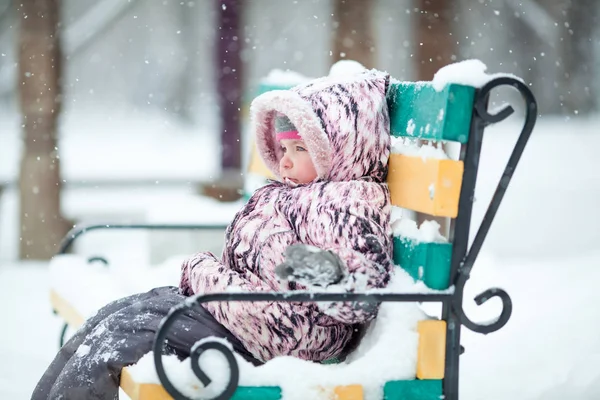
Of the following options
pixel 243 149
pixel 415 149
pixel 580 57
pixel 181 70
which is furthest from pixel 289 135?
pixel 181 70

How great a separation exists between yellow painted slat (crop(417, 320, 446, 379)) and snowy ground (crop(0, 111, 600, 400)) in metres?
1.29

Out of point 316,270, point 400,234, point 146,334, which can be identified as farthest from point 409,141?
point 146,334

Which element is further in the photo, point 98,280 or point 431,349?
point 98,280

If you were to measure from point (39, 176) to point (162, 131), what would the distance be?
23.9m

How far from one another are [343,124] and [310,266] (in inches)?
21.7

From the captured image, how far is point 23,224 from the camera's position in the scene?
7586 mm

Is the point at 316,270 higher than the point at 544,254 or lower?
higher

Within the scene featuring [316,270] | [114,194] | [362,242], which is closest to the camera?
[316,270]

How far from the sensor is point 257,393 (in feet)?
7.48

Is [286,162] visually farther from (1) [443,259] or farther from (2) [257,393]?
(2) [257,393]

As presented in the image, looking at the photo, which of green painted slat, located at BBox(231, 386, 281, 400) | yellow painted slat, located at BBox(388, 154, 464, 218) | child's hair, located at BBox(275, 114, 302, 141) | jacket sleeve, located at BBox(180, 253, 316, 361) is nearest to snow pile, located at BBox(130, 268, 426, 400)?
green painted slat, located at BBox(231, 386, 281, 400)

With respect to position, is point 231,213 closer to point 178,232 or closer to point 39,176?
point 178,232

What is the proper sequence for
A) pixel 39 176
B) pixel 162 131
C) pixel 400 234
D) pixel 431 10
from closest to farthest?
1. pixel 400 234
2. pixel 431 10
3. pixel 39 176
4. pixel 162 131

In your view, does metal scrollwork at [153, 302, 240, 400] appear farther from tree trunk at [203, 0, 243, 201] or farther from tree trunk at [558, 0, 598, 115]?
tree trunk at [558, 0, 598, 115]
